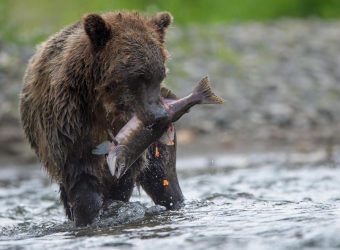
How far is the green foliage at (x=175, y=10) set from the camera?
1750cm

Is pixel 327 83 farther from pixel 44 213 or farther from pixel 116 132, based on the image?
pixel 116 132

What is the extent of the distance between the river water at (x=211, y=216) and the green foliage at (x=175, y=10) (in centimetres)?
520

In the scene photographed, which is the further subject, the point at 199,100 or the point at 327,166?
the point at 327,166

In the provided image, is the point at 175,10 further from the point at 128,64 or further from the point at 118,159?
the point at 118,159

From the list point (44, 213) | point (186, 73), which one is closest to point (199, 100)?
point (44, 213)

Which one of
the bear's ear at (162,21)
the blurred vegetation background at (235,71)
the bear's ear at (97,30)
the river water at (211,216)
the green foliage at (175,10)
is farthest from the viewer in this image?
the green foliage at (175,10)

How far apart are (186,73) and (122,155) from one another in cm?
816

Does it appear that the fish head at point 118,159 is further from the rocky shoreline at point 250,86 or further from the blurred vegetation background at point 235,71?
the rocky shoreline at point 250,86

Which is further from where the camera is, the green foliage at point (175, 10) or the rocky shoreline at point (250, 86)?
the green foliage at point (175, 10)

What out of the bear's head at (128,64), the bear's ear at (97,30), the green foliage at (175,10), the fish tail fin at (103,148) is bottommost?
the fish tail fin at (103,148)

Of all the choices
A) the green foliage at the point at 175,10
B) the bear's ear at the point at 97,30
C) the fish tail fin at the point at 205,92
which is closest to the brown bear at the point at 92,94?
the bear's ear at the point at 97,30

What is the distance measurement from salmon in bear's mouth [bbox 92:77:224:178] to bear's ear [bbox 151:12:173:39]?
0.81m

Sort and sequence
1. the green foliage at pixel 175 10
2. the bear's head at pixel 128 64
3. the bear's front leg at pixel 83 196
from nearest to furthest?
the bear's head at pixel 128 64 < the bear's front leg at pixel 83 196 < the green foliage at pixel 175 10

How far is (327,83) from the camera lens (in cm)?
1594
